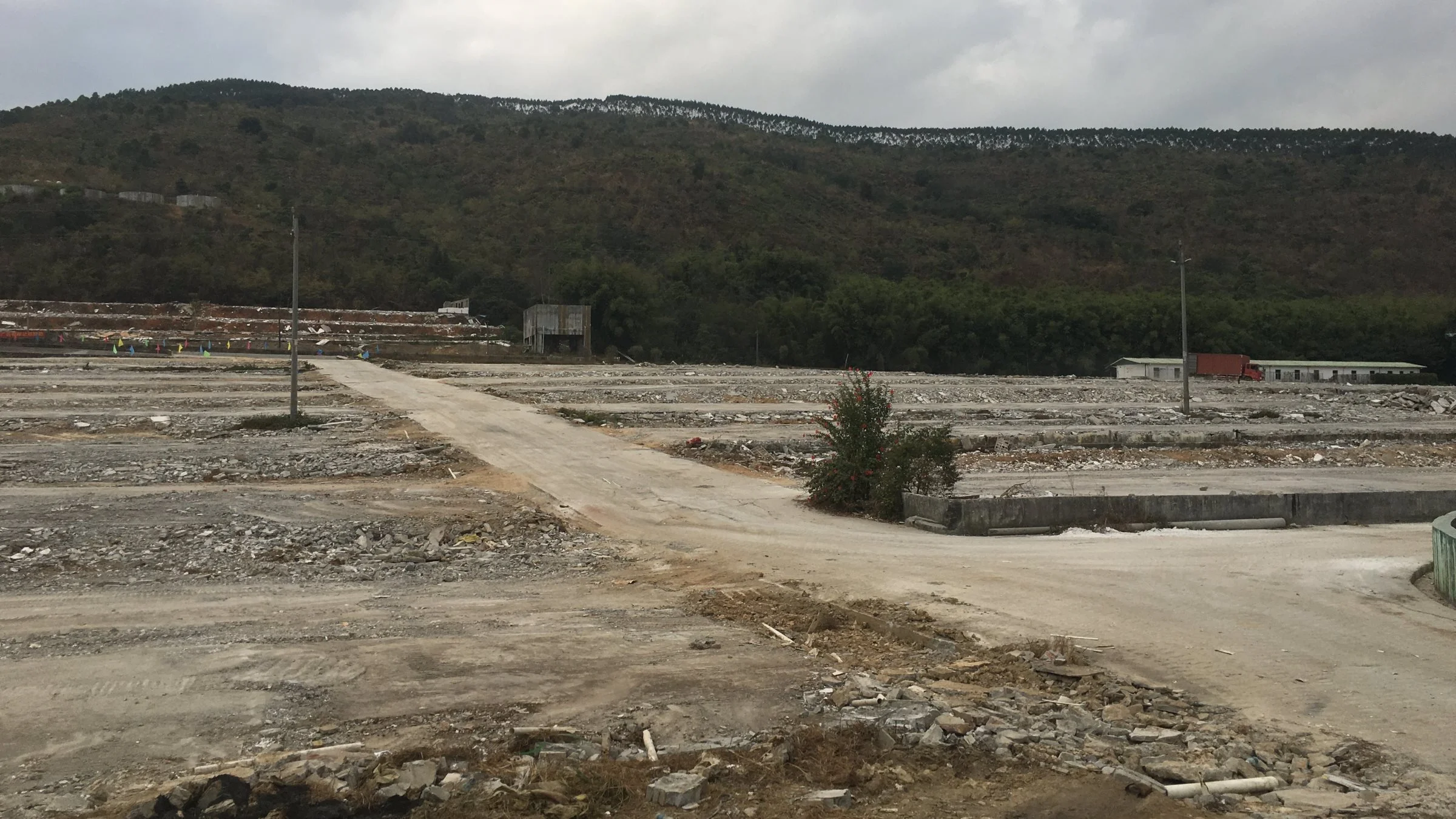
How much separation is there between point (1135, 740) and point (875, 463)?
38.8 feet

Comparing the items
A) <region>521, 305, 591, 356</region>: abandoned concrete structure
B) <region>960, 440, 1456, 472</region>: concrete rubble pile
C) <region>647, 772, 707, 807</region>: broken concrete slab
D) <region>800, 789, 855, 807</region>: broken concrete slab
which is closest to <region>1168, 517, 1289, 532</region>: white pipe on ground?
<region>960, 440, 1456, 472</region>: concrete rubble pile

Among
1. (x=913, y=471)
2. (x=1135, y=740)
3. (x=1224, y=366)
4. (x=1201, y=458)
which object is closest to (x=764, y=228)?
(x=1224, y=366)

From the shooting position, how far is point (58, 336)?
70188 millimetres

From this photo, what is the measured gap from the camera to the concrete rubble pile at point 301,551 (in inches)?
512

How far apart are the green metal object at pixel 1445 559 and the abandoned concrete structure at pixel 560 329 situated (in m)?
64.4

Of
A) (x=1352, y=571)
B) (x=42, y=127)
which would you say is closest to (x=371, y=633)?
(x=1352, y=571)

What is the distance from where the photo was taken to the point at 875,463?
18906mm

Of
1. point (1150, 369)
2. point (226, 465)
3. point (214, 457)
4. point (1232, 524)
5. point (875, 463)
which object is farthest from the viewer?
point (1150, 369)

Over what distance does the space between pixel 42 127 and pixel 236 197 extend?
39119mm

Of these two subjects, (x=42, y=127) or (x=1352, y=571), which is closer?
(x=1352, y=571)

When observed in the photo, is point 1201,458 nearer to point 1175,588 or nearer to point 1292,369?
point 1175,588

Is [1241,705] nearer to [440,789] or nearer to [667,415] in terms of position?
[440,789]

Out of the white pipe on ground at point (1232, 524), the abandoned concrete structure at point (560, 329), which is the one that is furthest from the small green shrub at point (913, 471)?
the abandoned concrete structure at point (560, 329)

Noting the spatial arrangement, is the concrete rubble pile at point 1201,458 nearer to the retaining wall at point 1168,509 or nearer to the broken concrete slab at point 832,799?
the retaining wall at point 1168,509
